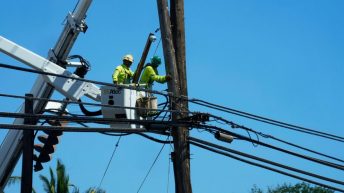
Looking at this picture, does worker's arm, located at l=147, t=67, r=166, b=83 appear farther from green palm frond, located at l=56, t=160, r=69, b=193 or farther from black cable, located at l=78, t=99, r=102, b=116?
green palm frond, located at l=56, t=160, r=69, b=193

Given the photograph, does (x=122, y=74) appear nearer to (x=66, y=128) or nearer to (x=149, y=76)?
(x=149, y=76)

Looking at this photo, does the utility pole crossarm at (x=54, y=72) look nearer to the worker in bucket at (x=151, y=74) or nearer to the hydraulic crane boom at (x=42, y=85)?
the hydraulic crane boom at (x=42, y=85)

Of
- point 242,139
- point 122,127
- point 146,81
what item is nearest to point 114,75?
point 146,81

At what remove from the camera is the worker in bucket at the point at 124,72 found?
13.5 meters

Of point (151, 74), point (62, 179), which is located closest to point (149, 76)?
point (151, 74)

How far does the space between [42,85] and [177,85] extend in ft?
10.4

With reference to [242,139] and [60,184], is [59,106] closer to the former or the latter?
[242,139]

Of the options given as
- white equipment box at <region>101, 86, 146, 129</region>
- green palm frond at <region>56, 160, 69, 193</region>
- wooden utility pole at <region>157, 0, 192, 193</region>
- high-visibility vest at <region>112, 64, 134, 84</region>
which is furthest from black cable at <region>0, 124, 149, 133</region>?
green palm frond at <region>56, 160, 69, 193</region>

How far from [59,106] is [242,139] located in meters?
3.64

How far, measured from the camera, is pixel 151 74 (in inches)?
526

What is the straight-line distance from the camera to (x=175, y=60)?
42.8 ft

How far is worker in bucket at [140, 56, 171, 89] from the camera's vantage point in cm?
1322

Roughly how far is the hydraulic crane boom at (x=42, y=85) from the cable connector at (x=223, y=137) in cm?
350

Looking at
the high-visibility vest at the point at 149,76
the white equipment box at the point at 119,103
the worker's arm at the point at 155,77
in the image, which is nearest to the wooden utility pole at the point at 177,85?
the worker's arm at the point at 155,77
